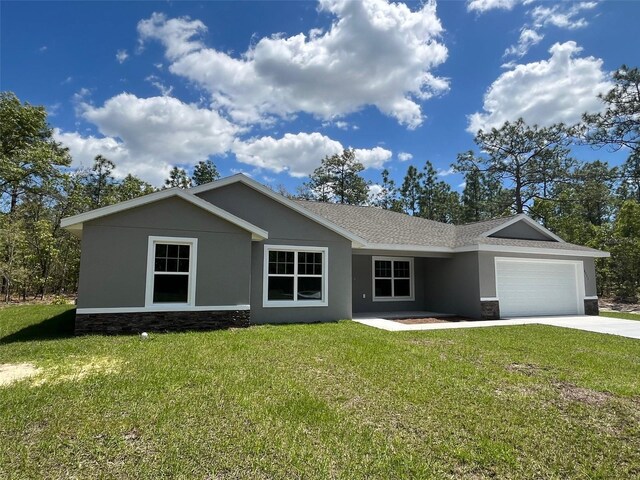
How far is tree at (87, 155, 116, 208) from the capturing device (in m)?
31.0

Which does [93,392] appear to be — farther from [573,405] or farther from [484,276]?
[484,276]

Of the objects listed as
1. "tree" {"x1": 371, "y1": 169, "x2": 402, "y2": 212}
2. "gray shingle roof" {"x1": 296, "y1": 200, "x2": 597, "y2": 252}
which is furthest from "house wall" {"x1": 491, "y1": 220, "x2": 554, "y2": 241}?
"tree" {"x1": 371, "y1": 169, "x2": 402, "y2": 212}

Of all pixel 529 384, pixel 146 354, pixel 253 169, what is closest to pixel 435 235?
pixel 529 384

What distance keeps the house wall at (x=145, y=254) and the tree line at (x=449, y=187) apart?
39.6 feet

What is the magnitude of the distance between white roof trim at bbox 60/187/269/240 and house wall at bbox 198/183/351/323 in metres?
0.99

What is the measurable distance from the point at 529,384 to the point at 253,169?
37.1 m

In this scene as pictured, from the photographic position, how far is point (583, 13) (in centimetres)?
1248

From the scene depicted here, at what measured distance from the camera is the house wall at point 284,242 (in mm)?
11297

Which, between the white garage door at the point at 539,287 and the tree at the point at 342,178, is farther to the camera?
the tree at the point at 342,178

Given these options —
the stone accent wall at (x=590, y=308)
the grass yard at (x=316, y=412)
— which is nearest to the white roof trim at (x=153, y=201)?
the grass yard at (x=316, y=412)

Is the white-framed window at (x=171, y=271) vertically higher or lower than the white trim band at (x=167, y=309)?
higher

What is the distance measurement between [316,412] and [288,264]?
7.67 metres

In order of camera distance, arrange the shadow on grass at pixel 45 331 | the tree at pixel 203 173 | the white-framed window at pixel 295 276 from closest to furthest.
Answer: the shadow on grass at pixel 45 331
the white-framed window at pixel 295 276
the tree at pixel 203 173

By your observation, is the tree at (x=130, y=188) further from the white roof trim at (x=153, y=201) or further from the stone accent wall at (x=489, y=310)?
the stone accent wall at (x=489, y=310)
